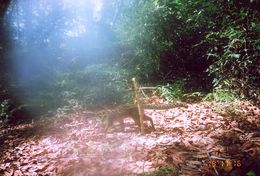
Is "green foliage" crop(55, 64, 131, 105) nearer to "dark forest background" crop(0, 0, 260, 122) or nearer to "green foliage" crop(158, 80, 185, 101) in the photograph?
"dark forest background" crop(0, 0, 260, 122)

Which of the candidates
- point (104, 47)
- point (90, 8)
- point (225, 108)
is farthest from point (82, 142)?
point (90, 8)

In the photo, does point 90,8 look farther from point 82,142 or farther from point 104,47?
point 82,142

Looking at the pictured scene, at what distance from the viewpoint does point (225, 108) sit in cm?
695

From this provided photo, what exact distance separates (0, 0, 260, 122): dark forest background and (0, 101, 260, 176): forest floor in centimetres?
157

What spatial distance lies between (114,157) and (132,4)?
862 centimetres

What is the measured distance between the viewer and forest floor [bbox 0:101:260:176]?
3785 millimetres

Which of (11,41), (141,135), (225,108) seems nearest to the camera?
(141,135)

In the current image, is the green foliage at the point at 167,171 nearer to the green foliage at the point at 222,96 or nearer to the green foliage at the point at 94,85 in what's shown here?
the green foliage at the point at 222,96

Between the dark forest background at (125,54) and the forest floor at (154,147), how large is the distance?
157cm

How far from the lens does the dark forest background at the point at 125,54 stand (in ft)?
25.6
